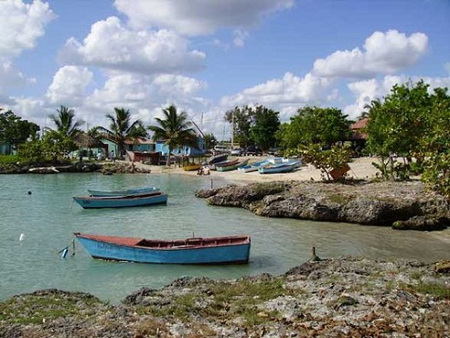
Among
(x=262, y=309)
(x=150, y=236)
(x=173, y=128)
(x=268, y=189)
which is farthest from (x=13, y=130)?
(x=262, y=309)

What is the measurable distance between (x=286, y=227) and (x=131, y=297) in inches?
606

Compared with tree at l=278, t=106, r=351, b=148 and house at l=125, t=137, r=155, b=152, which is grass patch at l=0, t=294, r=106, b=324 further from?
house at l=125, t=137, r=155, b=152

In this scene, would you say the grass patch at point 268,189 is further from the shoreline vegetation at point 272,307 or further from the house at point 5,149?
the house at point 5,149

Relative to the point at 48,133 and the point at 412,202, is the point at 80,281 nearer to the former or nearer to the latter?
the point at 412,202

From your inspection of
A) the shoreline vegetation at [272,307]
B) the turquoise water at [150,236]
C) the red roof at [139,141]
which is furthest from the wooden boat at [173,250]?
the red roof at [139,141]

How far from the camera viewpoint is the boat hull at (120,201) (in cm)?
3544

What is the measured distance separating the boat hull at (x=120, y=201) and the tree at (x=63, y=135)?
128 feet

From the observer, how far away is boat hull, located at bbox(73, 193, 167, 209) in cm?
3544

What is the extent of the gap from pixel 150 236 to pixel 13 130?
71769 mm

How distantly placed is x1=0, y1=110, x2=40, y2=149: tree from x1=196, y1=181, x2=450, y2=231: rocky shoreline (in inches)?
2554

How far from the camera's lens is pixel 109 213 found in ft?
112

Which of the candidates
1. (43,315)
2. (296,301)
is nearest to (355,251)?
(296,301)

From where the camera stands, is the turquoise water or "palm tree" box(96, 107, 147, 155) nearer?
the turquoise water

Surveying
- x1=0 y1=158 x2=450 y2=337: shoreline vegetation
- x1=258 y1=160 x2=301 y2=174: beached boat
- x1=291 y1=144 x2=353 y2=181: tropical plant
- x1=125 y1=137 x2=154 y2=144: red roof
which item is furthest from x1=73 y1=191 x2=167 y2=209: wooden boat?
x1=125 y1=137 x2=154 y2=144: red roof
